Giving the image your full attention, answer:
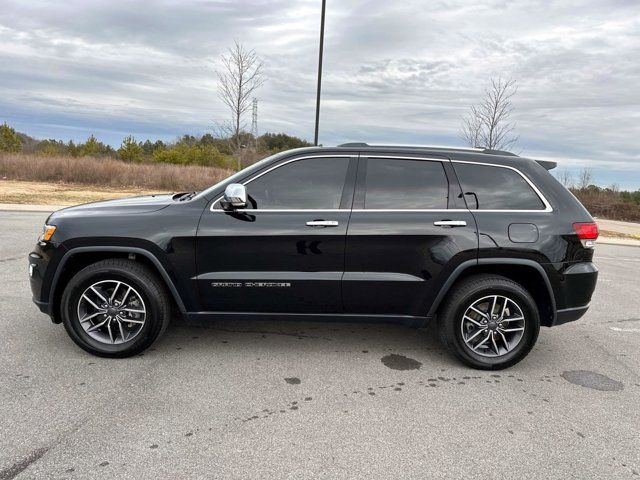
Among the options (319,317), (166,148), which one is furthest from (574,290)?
(166,148)

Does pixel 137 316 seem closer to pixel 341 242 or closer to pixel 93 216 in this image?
pixel 93 216

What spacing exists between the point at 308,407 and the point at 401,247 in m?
1.40

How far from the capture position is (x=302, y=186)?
374cm

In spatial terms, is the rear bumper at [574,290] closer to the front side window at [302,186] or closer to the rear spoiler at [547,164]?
the rear spoiler at [547,164]

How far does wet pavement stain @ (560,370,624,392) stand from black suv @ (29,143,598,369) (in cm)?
43

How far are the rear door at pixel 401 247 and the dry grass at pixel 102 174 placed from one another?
2247 centimetres

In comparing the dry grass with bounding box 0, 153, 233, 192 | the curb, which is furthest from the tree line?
the curb

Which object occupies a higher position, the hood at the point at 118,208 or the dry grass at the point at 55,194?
the hood at the point at 118,208

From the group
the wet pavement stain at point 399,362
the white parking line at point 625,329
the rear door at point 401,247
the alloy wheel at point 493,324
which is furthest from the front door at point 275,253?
the white parking line at point 625,329

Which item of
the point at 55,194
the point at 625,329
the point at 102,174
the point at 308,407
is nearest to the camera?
the point at 308,407

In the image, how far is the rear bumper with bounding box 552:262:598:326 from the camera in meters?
3.69

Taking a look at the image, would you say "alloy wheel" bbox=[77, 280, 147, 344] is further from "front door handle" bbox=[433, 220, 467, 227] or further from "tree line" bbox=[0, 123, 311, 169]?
"tree line" bbox=[0, 123, 311, 169]

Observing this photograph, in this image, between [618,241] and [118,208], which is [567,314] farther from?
[618,241]

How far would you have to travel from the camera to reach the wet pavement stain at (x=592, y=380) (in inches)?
141
